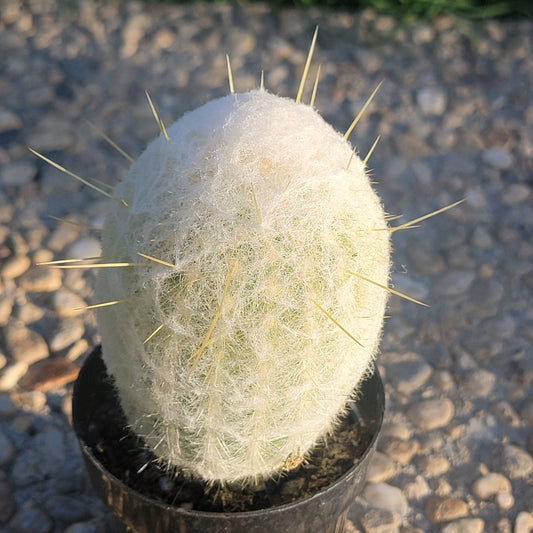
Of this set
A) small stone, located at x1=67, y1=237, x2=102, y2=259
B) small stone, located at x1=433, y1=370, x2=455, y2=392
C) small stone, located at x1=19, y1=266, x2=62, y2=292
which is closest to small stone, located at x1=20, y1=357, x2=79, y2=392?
small stone, located at x1=19, y1=266, x2=62, y2=292

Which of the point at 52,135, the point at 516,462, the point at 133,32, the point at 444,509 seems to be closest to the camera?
the point at 444,509

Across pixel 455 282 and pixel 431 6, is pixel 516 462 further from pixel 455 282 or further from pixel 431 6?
pixel 431 6

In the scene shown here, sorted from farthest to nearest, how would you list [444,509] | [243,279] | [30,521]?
[444,509]
[30,521]
[243,279]

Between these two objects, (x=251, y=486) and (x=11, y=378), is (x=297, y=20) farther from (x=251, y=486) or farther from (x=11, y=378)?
(x=251, y=486)

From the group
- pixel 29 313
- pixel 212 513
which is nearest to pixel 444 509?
pixel 212 513

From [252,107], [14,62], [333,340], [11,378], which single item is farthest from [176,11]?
[333,340]
